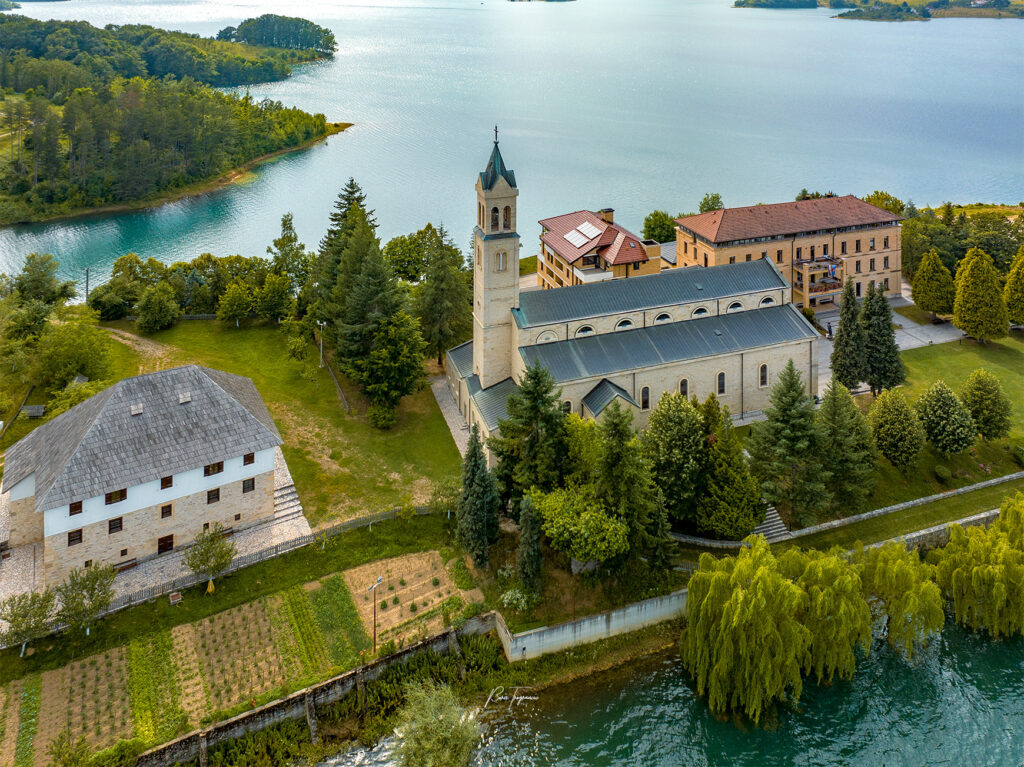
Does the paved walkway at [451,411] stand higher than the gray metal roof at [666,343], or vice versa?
the gray metal roof at [666,343]

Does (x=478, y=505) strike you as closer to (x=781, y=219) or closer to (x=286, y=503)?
(x=286, y=503)

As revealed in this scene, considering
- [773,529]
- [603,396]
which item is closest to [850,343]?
[773,529]

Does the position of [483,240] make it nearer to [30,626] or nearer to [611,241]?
[611,241]

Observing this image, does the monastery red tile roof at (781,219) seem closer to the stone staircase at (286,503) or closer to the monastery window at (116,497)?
the stone staircase at (286,503)

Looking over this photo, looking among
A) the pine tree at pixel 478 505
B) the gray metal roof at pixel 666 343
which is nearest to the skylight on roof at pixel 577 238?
the gray metal roof at pixel 666 343

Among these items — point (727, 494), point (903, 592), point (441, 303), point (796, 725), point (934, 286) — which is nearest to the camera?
point (796, 725)
